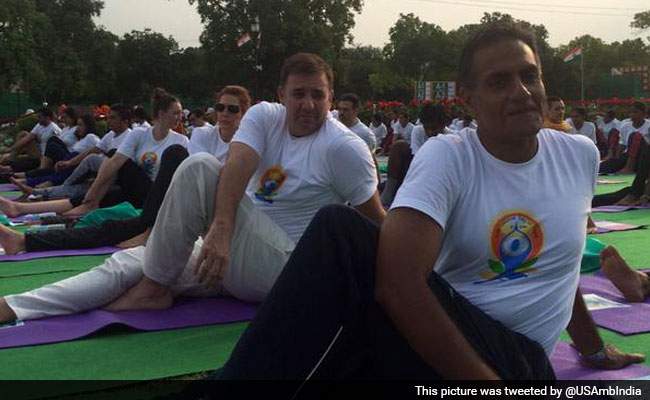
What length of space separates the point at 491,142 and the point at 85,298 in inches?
86.0

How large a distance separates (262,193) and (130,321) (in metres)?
0.89

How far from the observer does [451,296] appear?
67.2 inches

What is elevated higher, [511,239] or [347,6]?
[347,6]

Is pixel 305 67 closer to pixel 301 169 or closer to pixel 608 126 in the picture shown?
pixel 301 169

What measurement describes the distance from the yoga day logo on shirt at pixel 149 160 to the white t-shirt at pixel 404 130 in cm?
1219

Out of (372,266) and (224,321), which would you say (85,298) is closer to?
(224,321)

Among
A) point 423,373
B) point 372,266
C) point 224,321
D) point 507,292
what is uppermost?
point 372,266

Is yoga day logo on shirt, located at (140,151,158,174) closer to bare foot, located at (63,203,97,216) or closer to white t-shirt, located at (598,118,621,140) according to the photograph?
bare foot, located at (63,203,97,216)

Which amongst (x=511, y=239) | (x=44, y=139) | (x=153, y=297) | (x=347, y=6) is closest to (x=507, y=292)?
(x=511, y=239)

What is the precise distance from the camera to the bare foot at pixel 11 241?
15.6 ft

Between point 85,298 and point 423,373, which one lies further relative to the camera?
point 85,298

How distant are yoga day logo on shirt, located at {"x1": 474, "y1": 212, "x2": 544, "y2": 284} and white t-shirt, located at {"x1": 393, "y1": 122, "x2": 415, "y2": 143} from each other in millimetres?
16458

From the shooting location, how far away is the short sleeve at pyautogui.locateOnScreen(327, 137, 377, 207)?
123 inches

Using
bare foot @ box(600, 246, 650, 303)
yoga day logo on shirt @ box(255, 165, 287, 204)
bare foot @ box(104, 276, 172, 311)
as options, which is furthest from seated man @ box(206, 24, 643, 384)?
bare foot @ box(600, 246, 650, 303)
